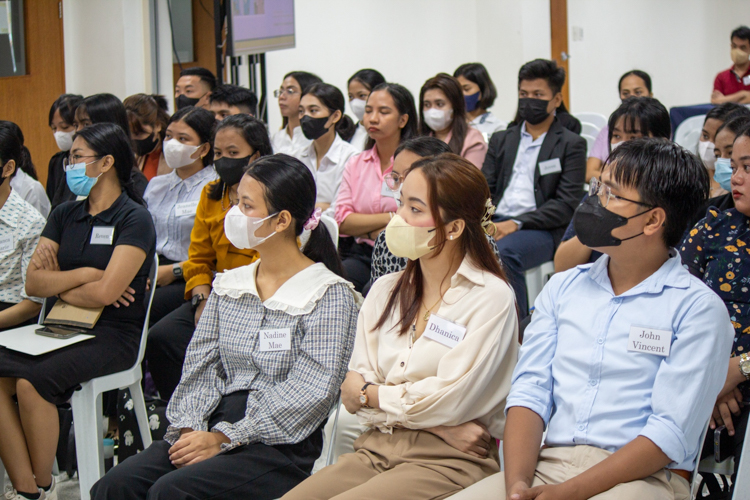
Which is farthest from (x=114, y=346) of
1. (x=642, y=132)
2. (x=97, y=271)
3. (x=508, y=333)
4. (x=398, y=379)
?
(x=642, y=132)

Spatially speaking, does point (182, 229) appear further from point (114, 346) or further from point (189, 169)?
point (114, 346)

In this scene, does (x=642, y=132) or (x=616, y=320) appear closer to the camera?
(x=616, y=320)

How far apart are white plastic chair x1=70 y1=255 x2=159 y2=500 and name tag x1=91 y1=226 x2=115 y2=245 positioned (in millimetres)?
238

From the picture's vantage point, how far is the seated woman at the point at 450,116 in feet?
12.4

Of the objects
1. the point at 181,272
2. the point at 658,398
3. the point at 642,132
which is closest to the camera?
the point at 658,398

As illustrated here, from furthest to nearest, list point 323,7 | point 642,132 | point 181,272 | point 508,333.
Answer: point 323,7 → point 181,272 → point 642,132 → point 508,333

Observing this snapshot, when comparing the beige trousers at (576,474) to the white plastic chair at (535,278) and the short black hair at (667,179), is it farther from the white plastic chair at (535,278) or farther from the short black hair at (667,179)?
the white plastic chair at (535,278)

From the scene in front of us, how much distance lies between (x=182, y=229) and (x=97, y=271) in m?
0.88

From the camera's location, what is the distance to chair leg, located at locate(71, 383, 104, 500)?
8.05ft

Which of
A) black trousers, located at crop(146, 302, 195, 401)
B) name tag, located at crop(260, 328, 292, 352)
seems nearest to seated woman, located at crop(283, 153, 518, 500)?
name tag, located at crop(260, 328, 292, 352)

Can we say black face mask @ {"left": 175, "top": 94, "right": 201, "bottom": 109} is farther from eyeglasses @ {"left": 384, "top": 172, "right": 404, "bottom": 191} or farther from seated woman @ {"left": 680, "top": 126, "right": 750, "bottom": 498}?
seated woman @ {"left": 680, "top": 126, "right": 750, "bottom": 498}

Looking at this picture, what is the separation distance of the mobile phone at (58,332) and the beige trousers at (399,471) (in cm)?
134

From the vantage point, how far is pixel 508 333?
1773 millimetres

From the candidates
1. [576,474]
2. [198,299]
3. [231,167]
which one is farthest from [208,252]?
[576,474]
